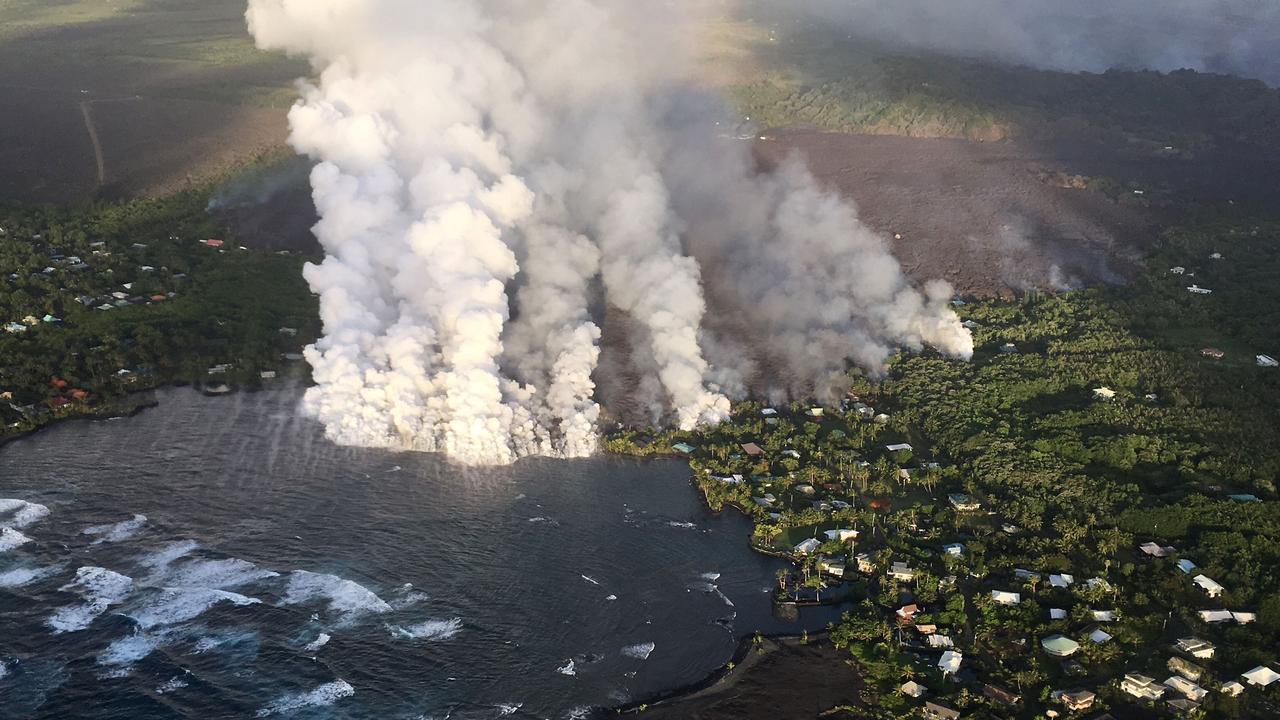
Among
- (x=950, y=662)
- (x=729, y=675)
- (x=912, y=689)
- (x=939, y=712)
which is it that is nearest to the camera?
(x=939, y=712)

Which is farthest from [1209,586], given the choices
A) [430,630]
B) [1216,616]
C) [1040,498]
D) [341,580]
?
[341,580]

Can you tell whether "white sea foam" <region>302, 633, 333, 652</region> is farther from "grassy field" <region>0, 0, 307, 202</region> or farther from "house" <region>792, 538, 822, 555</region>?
"grassy field" <region>0, 0, 307, 202</region>

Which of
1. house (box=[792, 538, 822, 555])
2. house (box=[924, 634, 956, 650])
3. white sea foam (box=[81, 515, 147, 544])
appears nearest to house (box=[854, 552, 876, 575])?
house (box=[792, 538, 822, 555])

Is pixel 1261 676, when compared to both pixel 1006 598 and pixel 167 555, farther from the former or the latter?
pixel 167 555

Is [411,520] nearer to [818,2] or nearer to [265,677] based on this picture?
[265,677]

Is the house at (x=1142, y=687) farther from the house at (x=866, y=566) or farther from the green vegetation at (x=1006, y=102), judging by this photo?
the green vegetation at (x=1006, y=102)

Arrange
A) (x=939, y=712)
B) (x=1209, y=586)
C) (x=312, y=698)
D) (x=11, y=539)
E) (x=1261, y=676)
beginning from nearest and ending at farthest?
(x=312, y=698)
(x=939, y=712)
(x=1261, y=676)
(x=1209, y=586)
(x=11, y=539)

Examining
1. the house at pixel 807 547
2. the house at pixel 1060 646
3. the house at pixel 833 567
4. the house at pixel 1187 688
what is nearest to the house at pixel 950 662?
the house at pixel 1060 646
